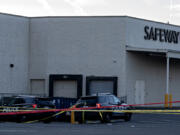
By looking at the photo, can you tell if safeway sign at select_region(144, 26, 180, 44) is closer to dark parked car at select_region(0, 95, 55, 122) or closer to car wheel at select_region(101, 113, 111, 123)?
car wheel at select_region(101, 113, 111, 123)

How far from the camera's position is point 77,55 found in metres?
44.0

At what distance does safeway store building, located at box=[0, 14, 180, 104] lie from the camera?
43.3 meters

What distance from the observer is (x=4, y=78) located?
42875 mm

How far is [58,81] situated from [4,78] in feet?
15.8

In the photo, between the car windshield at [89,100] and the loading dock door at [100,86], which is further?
the loading dock door at [100,86]

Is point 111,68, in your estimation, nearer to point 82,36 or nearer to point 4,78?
point 82,36

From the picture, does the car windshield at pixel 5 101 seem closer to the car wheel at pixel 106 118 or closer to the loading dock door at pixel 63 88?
the car wheel at pixel 106 118

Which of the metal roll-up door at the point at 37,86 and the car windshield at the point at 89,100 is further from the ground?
the metal roll-up door at the point at 37,86

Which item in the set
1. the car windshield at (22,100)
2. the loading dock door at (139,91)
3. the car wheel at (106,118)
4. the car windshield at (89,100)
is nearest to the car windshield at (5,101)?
the car windshield at (22,100)

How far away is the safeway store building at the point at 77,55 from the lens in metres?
43.3

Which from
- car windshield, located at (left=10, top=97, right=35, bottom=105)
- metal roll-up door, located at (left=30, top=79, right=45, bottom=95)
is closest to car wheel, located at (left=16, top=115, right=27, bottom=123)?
car windshield, located at (left=10, top=97, right=35, bottom=105)

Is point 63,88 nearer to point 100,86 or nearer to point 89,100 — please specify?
point 100,86

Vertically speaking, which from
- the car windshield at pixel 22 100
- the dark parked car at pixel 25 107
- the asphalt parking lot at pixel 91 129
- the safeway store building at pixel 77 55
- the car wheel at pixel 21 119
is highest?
the safeway store building at pixel 77 55

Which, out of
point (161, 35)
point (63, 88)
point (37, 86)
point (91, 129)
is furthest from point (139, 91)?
point (91, 129)
